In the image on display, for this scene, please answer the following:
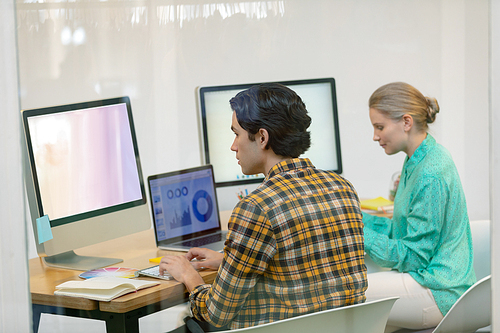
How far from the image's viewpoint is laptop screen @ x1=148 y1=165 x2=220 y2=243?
1.69m

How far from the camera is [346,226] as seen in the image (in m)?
1.25

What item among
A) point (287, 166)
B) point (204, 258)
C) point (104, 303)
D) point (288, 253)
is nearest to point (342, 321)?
point (288, 253)

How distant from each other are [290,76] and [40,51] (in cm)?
77

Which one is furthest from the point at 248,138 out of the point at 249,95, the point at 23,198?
the point at 23,198

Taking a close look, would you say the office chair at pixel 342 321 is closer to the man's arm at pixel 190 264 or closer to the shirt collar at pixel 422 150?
the man's arm at pixel 190 264

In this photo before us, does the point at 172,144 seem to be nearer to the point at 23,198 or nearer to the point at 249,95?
the point at 249,95

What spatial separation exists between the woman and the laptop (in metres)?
0.59

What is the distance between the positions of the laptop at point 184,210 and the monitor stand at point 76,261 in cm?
21

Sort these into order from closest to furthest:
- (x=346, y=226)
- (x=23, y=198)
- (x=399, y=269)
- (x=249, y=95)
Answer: (x=23, y=198), (x=346, y=226), (x=249, y=95), (x=399, y=269)

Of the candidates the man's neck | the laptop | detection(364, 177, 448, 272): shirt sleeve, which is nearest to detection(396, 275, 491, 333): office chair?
detection(364, 177, 448, 272): shirt sleeve

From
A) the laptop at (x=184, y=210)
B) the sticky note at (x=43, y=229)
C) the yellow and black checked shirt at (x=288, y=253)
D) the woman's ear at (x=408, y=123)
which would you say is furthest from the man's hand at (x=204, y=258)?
the woman's ear at (x=408, y=123)

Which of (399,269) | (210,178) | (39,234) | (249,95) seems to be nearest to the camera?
(249,95)

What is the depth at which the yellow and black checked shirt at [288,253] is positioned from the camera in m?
1.15

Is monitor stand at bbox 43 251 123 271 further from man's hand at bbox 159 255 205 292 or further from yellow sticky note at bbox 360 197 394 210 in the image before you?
yellow sticky note at bbox 360 197 394 210
